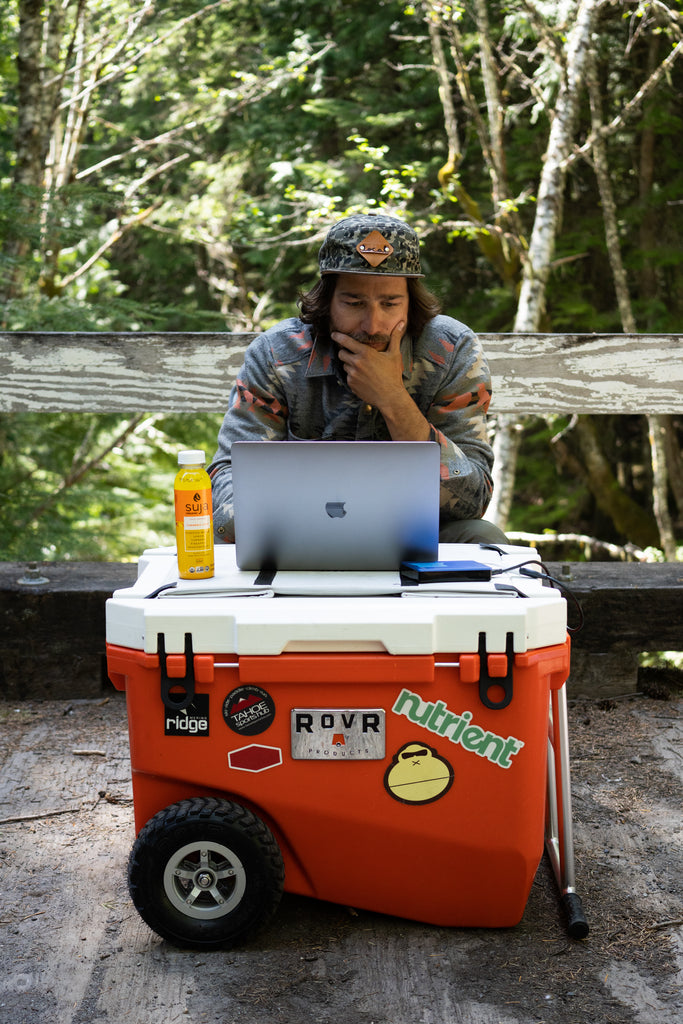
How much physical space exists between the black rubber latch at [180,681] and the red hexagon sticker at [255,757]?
0.13 m

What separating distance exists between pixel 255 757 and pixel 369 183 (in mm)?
7701

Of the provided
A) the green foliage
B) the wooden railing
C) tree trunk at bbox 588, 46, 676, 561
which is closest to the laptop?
the wooden railing

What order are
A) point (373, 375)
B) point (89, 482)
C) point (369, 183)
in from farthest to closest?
point (89, 482) < point (369, 183) < point (373, 375)

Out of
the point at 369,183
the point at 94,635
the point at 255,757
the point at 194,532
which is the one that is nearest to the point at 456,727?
the point at 255,757

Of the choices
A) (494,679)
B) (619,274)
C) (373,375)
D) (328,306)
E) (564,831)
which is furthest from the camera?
(619,274)

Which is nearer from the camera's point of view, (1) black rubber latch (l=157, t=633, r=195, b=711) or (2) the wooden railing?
(1) black rubber latch (l=157, t=633, r=195, b=711)

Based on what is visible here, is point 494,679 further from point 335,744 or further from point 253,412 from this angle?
point 253,412

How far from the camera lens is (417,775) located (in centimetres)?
170

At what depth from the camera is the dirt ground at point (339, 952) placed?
1.61 m

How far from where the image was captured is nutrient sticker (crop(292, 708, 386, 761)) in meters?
1.68

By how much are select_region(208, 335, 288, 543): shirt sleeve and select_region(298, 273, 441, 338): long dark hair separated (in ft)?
0.47

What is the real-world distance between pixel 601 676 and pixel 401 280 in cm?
154

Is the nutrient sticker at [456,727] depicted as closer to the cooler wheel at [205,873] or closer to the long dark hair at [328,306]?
the cooler wheel at [205,873]

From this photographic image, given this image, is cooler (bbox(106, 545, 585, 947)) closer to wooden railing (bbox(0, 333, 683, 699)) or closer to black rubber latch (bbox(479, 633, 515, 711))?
black rubber latch (bbox(479, 633, 515, 711))
